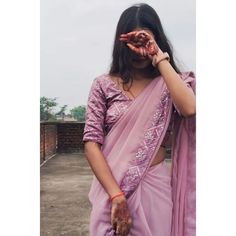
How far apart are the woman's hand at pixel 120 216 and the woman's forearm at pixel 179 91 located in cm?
28

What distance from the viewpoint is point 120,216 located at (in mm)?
1103

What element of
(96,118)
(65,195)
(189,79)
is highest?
(189,79)

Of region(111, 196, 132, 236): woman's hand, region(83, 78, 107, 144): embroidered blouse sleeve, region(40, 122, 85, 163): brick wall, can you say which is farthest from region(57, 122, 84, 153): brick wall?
region(111, 196, 132, 236): woman's hand

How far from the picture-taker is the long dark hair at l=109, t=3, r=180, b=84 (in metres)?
1.12

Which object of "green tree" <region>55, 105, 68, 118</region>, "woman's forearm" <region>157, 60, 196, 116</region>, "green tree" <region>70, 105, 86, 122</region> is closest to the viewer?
"woman's forearm" <region>157, 60, 196, 116</region>

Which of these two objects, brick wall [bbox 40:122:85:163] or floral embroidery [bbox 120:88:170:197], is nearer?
floral embroidery [bbox 120:88:170:197]

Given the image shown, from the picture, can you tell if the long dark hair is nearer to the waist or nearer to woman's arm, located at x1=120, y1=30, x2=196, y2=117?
woman's arm, located at x1=120, y1=30, x2=196, y2=117

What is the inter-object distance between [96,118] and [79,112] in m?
0.16

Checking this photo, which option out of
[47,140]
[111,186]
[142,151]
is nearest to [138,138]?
[142,151]

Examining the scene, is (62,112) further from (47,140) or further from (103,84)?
(103,84)
